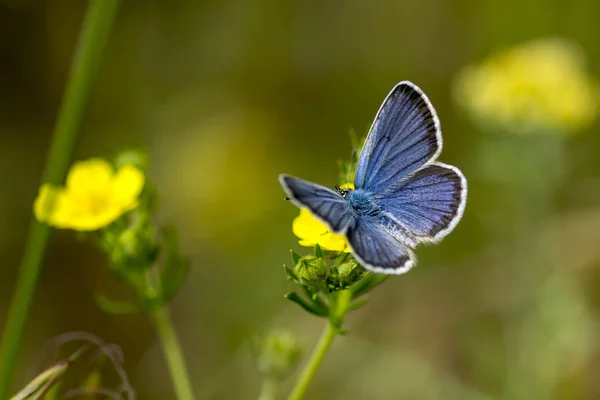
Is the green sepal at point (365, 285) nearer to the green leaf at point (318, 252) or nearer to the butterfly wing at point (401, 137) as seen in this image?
the green leaf at point (318, 252)

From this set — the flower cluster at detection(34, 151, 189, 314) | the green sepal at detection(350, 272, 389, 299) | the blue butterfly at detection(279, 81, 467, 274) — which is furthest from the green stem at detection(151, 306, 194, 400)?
the blue butterfly at detection(279, 81, 467, 274)

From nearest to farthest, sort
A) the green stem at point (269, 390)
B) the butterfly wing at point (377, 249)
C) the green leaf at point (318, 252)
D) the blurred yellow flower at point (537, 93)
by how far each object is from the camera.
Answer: the butterfly wing at point (377, 249), the green leaf at point (318, 252), the green stem at point (269, 390), the blurred yellow flower at point (537, 93)

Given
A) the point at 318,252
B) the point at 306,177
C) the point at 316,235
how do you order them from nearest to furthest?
1. the point at 318,252
2. the point at 316,235
3. the point at 306,177

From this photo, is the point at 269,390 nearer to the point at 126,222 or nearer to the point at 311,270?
the point at 311,270

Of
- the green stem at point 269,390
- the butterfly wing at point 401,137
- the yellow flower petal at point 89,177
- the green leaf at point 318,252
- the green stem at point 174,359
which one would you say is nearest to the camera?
the green leaf at point 318,252

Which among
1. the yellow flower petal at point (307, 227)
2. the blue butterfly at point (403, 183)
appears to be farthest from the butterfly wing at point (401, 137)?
the yellow flower petal at point (307, 227)

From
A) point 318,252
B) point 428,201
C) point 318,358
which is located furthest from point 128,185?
point 428,201
